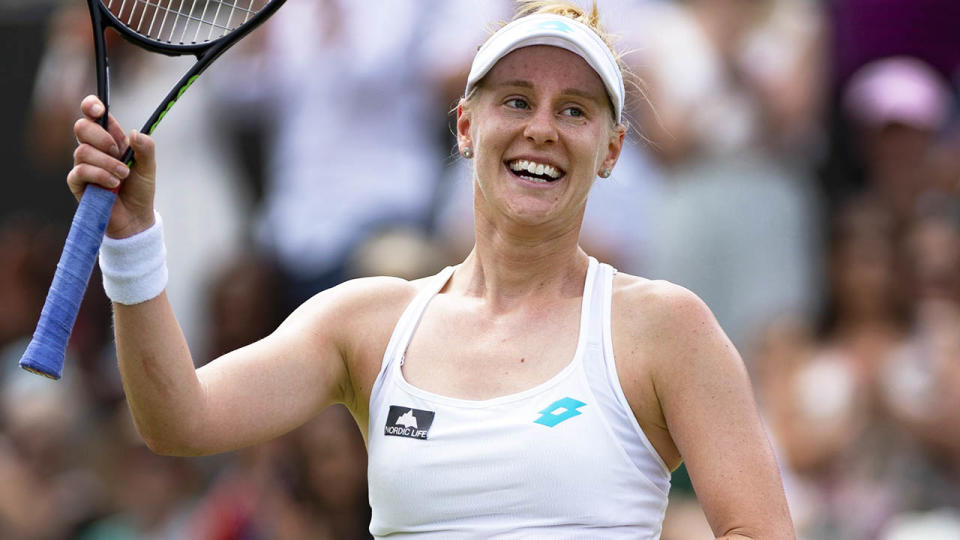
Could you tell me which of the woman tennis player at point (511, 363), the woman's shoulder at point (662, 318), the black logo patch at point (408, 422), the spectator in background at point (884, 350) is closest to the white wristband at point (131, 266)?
the woman tennis player at point (511, 363)

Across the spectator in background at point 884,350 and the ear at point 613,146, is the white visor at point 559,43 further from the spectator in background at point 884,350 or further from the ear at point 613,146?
the spectator in background at point 884,350

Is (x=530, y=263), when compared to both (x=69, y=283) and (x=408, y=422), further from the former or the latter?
(x=69, y=283)

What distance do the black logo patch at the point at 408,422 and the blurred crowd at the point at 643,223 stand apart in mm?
2689

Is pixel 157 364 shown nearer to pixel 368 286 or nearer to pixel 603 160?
pixel 368 286

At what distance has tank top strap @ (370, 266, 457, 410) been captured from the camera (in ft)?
10.2

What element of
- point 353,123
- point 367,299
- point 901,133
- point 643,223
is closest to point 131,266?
point 367,299

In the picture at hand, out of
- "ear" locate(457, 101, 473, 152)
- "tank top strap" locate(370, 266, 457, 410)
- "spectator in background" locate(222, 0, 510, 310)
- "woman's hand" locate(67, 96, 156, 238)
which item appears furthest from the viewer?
"spectator in background" locate(222, 0, 510, 310)

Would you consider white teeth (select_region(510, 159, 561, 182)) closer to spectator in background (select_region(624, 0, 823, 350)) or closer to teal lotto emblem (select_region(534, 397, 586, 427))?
teal lotto emblem (select_region(534, 397, 586, 427))

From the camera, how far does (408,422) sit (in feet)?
9.81

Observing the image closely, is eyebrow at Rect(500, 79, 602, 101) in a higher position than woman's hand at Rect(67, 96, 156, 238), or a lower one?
higher

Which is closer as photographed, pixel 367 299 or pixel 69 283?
pixel 69 283

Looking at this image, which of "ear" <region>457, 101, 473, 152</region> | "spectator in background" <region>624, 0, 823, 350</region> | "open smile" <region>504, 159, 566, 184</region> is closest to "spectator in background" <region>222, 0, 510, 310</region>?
"spectator in background" <region>624, 0, 823, 350</region>

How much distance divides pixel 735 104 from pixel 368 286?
3570 millimetres

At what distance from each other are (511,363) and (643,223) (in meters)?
3.48
